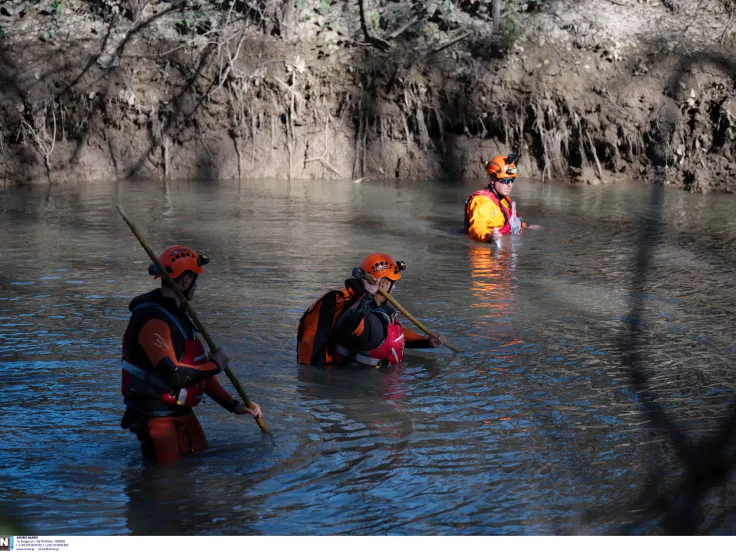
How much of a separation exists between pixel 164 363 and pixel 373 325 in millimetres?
2405

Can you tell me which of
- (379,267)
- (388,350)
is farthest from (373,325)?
(379,267)

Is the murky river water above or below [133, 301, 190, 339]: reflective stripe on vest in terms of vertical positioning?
below

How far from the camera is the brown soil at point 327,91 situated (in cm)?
2023

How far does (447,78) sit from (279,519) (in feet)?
53.9

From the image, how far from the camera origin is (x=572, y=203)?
17.1m

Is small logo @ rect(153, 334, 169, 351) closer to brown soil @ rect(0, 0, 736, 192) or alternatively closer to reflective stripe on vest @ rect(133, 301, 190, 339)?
reflective stripe on vest @ rect(133, 301, 190, 339)

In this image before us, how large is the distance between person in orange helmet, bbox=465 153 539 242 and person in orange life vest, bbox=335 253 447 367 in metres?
5.66

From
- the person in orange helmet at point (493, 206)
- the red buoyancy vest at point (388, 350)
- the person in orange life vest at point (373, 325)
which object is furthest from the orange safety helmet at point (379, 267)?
the person in orange helmet at point (493, 206)

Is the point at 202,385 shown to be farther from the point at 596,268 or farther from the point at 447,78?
the point at 447,78

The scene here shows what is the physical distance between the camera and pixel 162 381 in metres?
5.77

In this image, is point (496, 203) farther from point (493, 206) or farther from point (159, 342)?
point (159, 342)

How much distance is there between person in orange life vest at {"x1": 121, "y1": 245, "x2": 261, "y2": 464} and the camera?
5711mm

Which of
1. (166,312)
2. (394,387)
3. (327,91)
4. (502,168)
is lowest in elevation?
(394,387)

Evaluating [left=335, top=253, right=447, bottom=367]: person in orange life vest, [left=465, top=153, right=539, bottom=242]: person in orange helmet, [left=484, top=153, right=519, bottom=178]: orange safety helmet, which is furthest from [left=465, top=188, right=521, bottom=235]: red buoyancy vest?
[left=335, top=253, right=447, bottom=367]: person in orange life vest
